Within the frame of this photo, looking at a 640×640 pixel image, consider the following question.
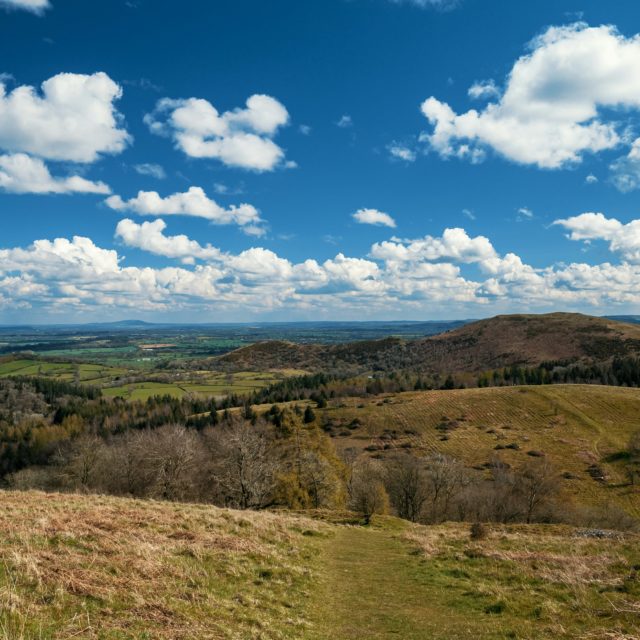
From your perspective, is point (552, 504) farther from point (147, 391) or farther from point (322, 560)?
point (147, 391)

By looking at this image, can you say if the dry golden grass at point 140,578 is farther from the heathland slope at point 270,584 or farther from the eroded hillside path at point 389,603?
the eroded hillside path at point 389,603

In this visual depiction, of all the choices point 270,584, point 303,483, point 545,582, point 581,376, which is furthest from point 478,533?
point 581,376

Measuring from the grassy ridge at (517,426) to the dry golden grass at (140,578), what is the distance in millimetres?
78472

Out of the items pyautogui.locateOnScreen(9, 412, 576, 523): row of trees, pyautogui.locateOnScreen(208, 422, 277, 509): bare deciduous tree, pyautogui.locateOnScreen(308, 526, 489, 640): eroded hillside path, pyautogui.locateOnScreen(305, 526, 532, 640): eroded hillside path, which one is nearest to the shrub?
pyautogui.locateOnScreen(308, 526, 489, 640): eroded hillside path

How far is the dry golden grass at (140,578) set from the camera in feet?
30.1

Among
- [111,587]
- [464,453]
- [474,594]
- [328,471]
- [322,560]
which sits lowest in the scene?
[464,453]

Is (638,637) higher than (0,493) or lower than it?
A: higher

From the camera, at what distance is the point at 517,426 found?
116312 millimetres

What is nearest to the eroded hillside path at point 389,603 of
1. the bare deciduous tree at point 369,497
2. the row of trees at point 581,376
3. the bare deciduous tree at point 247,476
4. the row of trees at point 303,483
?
the row of trees at point 303,483

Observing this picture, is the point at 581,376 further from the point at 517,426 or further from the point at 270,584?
the point at 270,584

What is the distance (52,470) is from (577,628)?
9428cm

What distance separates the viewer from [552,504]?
5878 centimetres

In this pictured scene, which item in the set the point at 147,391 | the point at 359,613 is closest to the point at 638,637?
the point at 359,613

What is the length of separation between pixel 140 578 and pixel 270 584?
486 cm
